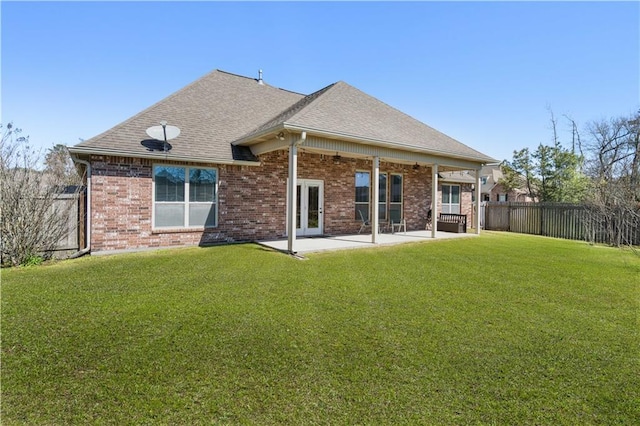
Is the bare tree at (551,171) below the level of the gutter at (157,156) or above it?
above

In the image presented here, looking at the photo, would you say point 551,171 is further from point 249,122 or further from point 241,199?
point 241,199

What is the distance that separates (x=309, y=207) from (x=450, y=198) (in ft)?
30.0

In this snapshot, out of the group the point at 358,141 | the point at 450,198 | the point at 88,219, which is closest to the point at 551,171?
the point at 450,198

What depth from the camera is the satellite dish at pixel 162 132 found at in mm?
8852

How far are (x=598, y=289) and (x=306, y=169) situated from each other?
28.2 ft

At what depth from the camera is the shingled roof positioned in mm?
8805

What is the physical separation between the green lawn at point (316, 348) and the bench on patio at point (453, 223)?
24.8 ft

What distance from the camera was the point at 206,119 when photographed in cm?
1105

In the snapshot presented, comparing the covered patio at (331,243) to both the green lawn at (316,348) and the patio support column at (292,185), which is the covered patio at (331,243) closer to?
the patio support column at (292,185)

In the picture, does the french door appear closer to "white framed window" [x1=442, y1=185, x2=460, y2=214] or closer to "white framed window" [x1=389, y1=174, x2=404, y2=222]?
"white framed window" [x1=389, y1=174, x2=404, y2=222]

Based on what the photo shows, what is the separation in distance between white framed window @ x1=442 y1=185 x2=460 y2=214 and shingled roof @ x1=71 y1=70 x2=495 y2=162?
359cm

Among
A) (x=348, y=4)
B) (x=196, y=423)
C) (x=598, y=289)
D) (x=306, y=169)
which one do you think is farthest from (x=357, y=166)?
(x=196, y=423)

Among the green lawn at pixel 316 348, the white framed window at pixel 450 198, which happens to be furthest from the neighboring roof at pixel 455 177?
the green lawn at pixel 316 348

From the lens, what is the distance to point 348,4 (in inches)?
398
